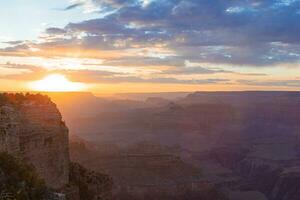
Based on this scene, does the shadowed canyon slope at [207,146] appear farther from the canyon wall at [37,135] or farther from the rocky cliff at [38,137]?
the canyon wall at [37,135]

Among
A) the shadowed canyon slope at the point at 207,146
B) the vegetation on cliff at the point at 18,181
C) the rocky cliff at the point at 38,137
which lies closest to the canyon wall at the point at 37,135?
the rocky cliff at the point at 38,137

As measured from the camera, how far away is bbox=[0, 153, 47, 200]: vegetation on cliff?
462 inches

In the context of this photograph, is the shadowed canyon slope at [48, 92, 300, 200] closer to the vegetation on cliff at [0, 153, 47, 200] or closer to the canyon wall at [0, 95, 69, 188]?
the canyon wall at [0, 95, 69, 188]

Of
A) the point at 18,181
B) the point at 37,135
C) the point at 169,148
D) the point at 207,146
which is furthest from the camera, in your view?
the point at 207,146

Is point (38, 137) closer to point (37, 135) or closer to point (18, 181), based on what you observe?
point (37, 135)

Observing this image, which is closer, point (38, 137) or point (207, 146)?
point (38, 137)

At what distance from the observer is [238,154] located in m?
105

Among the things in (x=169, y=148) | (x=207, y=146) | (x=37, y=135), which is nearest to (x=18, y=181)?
(x=37, y=135)

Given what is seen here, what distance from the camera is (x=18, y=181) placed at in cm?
1244

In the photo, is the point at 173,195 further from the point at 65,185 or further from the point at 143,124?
the point at 143,124

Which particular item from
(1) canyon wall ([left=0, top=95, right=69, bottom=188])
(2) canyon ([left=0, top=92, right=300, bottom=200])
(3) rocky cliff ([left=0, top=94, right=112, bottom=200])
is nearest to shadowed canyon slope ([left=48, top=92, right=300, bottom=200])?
(2) canyon ([left=0, top=92, right=300, bottom=200])

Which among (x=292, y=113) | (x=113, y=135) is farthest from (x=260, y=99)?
(x=113, y=135)

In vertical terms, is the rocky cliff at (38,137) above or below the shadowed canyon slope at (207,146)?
above

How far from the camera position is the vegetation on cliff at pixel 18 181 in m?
11.7
